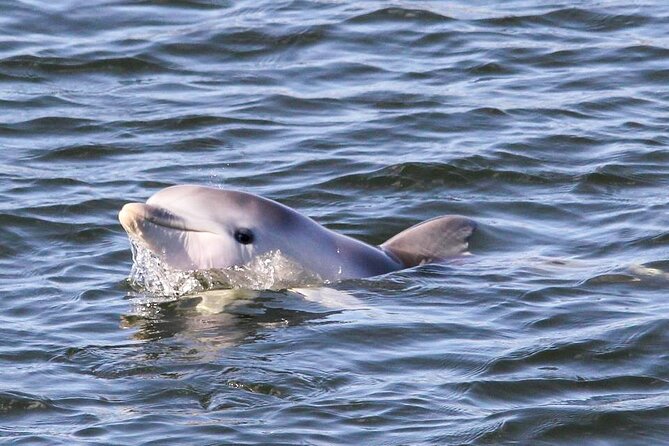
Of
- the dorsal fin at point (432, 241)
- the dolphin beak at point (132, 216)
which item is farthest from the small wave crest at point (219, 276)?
the dorsal fin at point (432, 241)

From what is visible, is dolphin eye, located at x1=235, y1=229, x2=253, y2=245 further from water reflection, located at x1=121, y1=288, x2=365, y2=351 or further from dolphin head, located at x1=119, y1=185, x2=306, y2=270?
water reflection, located at x1=121, y1=288, x2=365, y2=351

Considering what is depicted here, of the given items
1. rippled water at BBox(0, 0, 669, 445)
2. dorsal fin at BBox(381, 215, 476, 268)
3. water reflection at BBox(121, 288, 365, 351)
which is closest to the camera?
rippled water at BBox(0, 0, 669, 445)

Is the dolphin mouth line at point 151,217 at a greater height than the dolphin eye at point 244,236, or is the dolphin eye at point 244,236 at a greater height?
the dolphin mouth line at point 151,217

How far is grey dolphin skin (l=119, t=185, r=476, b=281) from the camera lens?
9867mm

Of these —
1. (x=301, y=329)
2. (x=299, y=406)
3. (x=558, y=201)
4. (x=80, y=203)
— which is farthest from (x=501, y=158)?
(x=299, y=406)

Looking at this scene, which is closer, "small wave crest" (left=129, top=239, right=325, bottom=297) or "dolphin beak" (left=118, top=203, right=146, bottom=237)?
"dolphin beak" (left=118, top=203, right=146, bottom=237)

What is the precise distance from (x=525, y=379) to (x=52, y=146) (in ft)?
20.6

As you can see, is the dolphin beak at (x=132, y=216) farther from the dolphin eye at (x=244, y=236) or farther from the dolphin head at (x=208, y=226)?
the dolphin eye at (x=244, y=236)

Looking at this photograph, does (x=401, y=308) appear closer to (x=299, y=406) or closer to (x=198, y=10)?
(x=299, y=406)

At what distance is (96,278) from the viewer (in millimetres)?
10719

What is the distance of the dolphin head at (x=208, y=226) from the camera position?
9852 mm

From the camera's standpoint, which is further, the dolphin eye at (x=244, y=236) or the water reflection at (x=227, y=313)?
the dolphin eye at (x=244, y=236)

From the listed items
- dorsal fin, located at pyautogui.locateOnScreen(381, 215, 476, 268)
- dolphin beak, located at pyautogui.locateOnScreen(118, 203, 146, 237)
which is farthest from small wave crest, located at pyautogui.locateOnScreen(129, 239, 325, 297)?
dorsal fin, located at pyautogui.locateOnScreen(381, 215, 476, 268)

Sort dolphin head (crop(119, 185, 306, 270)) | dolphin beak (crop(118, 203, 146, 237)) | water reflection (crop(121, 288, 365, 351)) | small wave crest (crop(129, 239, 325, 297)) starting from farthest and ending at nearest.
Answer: small wave crest (crop(129, 239, 325, 297)), dolphin head (crop(119, 185, 306, 270)), dolphin beak (crop(118, 203, 146, 237)), water reflection (crop(121, 288, 365, 351))
